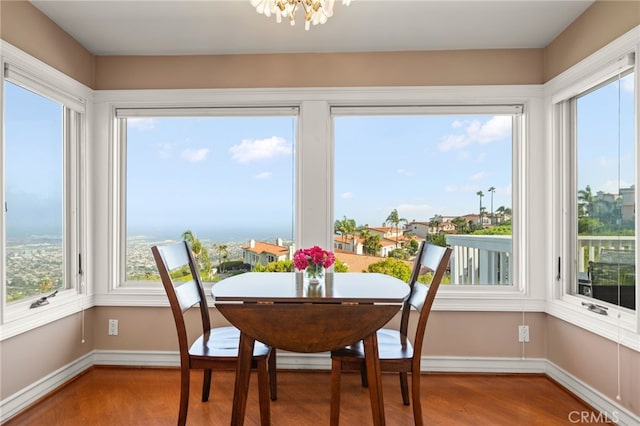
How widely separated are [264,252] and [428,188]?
4.28 ft

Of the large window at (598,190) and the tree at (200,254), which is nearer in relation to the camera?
the large window at (598,190)

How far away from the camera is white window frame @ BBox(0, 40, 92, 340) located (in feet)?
7.56

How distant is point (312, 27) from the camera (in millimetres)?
2508

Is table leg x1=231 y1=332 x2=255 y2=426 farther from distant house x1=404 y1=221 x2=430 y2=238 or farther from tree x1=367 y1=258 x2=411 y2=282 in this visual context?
distant house x1=404 y1=221 x2=430 y2=238

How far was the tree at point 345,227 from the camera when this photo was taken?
2947 millimetres

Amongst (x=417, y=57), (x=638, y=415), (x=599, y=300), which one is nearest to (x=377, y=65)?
(x=417, y=57)

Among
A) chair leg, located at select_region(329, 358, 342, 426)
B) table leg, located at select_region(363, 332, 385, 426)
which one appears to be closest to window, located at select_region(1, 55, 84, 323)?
chair leg, located at select_region(329, 358, 342, 426)

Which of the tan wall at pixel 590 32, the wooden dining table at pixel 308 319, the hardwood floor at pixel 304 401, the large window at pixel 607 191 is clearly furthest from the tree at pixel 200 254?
the tan wall at pixel 590 32

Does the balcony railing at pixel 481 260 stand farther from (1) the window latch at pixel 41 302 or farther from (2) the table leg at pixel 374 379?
(1) the window latch at pixel 41 302

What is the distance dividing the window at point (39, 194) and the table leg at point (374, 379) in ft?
6.23

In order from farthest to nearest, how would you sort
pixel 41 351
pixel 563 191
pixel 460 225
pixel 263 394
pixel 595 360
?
pixel 460 225
pixel 563 191
pixel 41 351
pixel 595 360
pixel 263 394

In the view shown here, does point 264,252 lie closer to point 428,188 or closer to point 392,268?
point 392,268

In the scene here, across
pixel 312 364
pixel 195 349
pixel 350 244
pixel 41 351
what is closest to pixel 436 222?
pixel 350 244

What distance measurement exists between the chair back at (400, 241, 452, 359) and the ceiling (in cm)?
138
